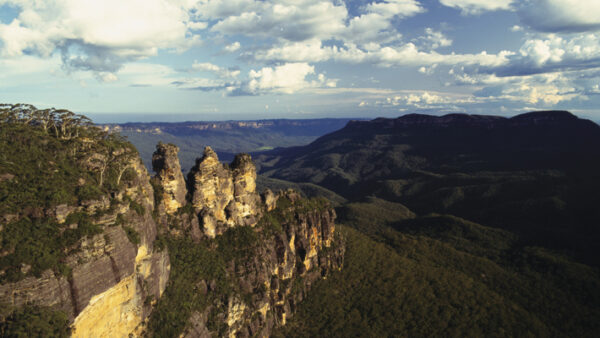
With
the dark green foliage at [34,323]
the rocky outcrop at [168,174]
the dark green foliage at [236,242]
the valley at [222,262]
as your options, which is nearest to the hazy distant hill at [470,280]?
the valley at [222,262]

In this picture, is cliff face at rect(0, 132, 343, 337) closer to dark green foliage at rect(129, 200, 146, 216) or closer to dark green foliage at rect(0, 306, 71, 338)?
dark green foliage at rect(129, 200, 146, 216)

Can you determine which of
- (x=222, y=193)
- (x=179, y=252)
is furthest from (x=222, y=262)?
(x=222, y=193)

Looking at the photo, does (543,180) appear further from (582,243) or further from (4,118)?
(4,118)

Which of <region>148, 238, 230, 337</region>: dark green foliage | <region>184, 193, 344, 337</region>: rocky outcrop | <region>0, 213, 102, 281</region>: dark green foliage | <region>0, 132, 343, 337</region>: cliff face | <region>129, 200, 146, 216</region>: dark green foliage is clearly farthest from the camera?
<region>184, 193, 344, 337</region>: rocky outcrop

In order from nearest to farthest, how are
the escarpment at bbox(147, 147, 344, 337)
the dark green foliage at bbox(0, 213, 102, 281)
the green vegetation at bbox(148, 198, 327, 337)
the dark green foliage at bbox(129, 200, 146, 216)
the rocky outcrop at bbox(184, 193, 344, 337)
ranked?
the dark green foliage at bbox(0, 213, 102, 281), the dark green foliage at bbox(129, 200, 146, 216), the green vegetation at bbox(148, 198, 327, 337), the escarpment at bbox(147, 147, 344, 337), the rocky outcrop at bbox(184, 193, 344, 337)

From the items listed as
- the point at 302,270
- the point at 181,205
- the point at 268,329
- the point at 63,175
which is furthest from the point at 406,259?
the point at 63,175

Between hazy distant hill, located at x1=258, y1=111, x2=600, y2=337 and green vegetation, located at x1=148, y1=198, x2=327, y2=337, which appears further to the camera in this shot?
hazy distant hill, located at x1=258, y1=111, x2=600, y2=337

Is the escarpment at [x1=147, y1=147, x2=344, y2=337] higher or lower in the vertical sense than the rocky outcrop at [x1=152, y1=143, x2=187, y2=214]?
lower

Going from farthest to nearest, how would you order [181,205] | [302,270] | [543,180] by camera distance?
[543,180] → [302,270] → [181,205]

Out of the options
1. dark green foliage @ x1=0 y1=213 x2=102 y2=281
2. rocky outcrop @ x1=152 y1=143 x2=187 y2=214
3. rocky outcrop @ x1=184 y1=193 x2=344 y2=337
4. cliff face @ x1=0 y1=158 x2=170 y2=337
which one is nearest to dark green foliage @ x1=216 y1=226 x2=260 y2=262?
rocky outcrop @ x1=184 y1=193 x2=344 y2=337
